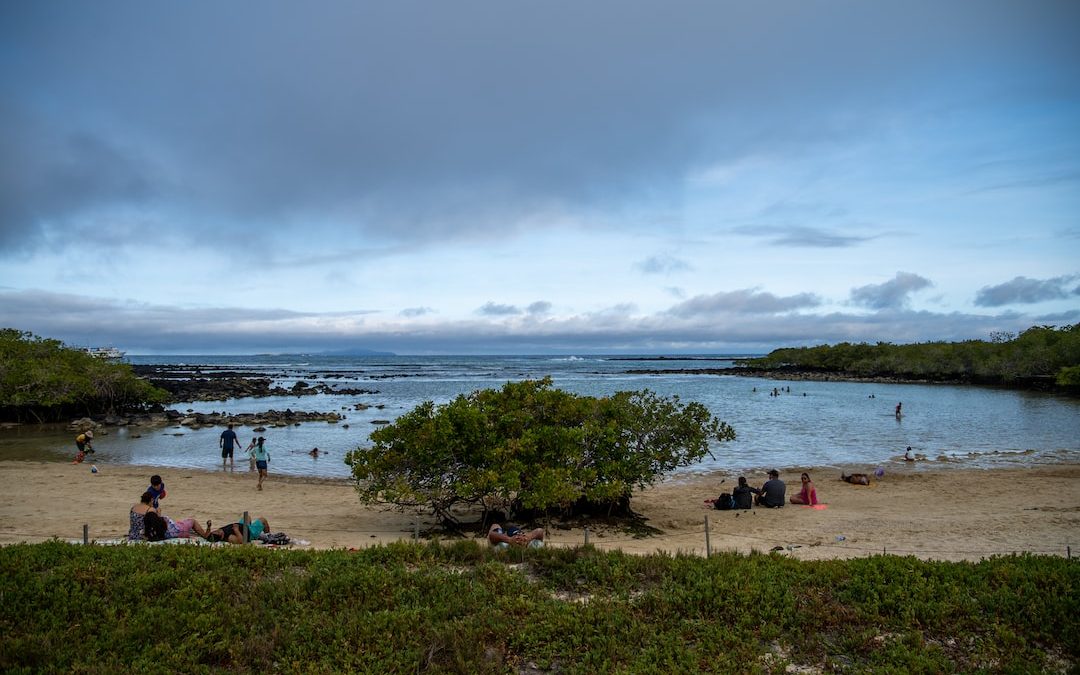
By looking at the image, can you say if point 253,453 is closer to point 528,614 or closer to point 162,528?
point 162,528

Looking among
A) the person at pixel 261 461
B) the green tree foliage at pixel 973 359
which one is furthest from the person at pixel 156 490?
the green tree foliage at pixel 973 359

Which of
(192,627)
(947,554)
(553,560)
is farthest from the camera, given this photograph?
(947,554)

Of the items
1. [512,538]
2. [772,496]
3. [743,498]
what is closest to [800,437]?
[772,496]

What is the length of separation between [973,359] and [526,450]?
3271 inches

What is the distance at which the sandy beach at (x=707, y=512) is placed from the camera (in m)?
12.1

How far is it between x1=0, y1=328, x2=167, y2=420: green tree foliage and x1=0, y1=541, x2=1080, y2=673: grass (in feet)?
105

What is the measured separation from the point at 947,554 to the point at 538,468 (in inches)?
294

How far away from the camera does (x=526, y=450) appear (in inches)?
495

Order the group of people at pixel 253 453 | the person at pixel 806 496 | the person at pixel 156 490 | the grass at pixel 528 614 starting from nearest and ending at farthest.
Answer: the grass at pixel 528 614 < the person at pixel 156 490 < the person at pixel 806 496 < the group of people at pixel 253 453

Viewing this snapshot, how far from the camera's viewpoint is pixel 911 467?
72.4 ft

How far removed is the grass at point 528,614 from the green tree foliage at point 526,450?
4.32 metres

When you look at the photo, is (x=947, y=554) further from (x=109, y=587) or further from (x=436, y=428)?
(x=109, y=587)

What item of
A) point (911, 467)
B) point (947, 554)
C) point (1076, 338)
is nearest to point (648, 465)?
point (947, 554)

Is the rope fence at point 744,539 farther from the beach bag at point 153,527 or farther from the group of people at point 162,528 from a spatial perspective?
the beach bag at point 153,527
